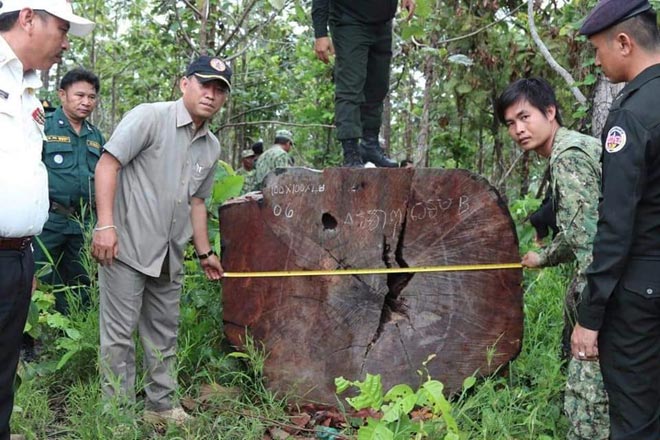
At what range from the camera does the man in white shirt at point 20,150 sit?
2395mm

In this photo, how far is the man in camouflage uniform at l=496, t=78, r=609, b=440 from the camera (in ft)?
9.39

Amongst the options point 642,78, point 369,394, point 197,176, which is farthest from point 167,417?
point 642,78

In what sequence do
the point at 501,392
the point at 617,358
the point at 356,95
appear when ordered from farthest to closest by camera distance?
the point at 356,95 < the point at 501,392 < the point at 617,358

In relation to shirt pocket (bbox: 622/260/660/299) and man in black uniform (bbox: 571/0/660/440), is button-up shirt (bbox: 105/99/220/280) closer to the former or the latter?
man in black uniform (bbox: 571/0/660/440)

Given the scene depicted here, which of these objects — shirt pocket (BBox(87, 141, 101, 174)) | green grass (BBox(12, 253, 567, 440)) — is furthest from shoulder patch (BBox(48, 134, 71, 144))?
green grass (BBox(12, 253, 567, 440))

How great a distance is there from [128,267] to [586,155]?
2146mm

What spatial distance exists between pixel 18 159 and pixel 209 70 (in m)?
1.08

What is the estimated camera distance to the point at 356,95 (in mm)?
3992

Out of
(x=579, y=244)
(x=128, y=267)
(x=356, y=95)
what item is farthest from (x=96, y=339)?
(x=579, y=244)

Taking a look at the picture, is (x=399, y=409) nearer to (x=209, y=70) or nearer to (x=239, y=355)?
(x=239, y=355)

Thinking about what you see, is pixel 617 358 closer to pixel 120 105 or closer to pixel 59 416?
pixel 59 416

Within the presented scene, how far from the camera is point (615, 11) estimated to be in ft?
7.55

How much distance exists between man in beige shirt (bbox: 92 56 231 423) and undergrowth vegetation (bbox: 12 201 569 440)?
0.45ft

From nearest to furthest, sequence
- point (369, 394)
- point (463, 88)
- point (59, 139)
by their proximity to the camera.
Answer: point (369, 394), point (59, 139), point (463, 88)
